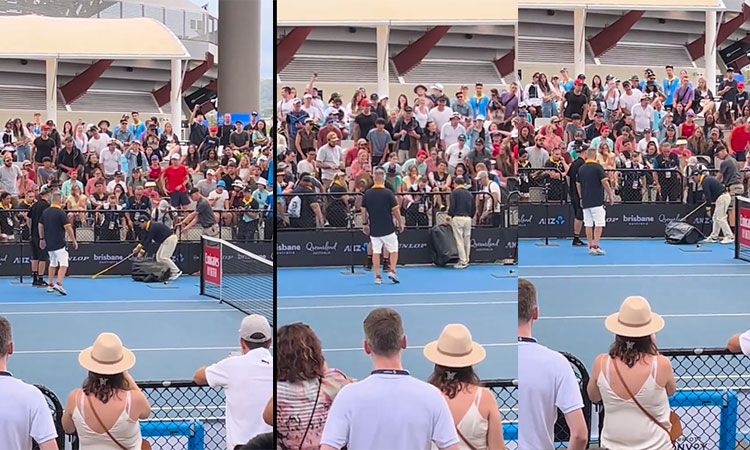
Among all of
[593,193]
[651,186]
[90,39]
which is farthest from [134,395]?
[651,186]

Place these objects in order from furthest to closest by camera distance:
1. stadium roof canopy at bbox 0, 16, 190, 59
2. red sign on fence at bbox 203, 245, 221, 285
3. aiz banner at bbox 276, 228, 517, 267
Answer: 1. red sign on fence at bbox 203, 245, 221, 285
2. aiz banner at bbox 276, 228, 517, 267
3. stadium roof canopy at bbox 0, 16, 190, 59

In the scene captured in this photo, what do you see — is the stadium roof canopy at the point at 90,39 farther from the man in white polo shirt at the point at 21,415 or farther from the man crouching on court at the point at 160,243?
the man in white polo shirt at the point at 21,415

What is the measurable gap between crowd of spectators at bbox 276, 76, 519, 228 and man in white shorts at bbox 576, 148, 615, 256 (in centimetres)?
51

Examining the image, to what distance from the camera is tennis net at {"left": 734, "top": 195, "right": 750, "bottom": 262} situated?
4.58 meters

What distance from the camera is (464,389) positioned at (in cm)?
360

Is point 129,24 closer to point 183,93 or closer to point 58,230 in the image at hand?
point 183,93

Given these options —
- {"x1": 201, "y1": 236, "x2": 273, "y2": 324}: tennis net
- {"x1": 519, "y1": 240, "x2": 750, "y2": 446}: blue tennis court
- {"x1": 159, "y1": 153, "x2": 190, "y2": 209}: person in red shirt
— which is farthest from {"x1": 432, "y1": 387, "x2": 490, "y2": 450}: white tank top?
{"x1": 159, "y1": 153, "x2": 190, "y2": 209}: person in red shirt

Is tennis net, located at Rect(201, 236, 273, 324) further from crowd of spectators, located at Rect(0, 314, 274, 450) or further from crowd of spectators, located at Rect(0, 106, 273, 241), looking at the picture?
crowd of spectators, located at Rect(0, 314, 274, 450)

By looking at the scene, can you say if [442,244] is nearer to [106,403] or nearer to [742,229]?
[742,229]

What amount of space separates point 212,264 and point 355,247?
3.49 feet

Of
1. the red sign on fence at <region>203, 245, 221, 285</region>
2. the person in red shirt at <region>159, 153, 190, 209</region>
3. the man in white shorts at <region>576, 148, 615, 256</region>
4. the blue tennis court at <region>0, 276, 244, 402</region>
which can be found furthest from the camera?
the red sign on fence at <region>203, 245, 221, 285</region>

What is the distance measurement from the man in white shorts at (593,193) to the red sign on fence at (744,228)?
572 millimetres

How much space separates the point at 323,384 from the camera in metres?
3.66

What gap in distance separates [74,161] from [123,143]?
434 millimetres
